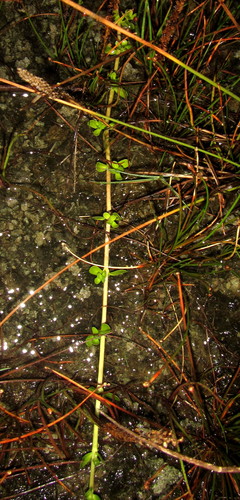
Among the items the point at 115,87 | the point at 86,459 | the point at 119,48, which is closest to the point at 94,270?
the point at 86,459

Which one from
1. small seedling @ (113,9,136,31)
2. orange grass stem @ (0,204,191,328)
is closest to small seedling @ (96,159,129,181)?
orange grass stem @ (0,204,191,328)

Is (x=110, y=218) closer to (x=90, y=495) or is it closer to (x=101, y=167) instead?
(x=101, y=167)

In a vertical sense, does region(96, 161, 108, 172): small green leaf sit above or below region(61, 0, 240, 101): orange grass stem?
below

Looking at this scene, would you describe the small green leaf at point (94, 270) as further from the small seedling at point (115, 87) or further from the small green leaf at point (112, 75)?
the small green leaf at point (112, 75)

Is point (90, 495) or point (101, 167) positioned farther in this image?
point (101, 167)

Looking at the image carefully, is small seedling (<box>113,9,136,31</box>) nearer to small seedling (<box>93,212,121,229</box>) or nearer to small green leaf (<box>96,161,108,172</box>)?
small green leaf (<box>96,161,108,172</box>)

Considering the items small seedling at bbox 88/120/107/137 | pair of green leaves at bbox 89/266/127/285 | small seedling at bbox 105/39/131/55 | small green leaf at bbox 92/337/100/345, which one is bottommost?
small green leaf at bbox 92/337/100/345

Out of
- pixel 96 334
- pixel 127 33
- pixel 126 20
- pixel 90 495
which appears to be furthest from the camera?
pixel 126 20

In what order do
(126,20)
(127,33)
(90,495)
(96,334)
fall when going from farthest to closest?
1. (126,20)
2. (96,334)
3. (90,495)
4. (127,33)
